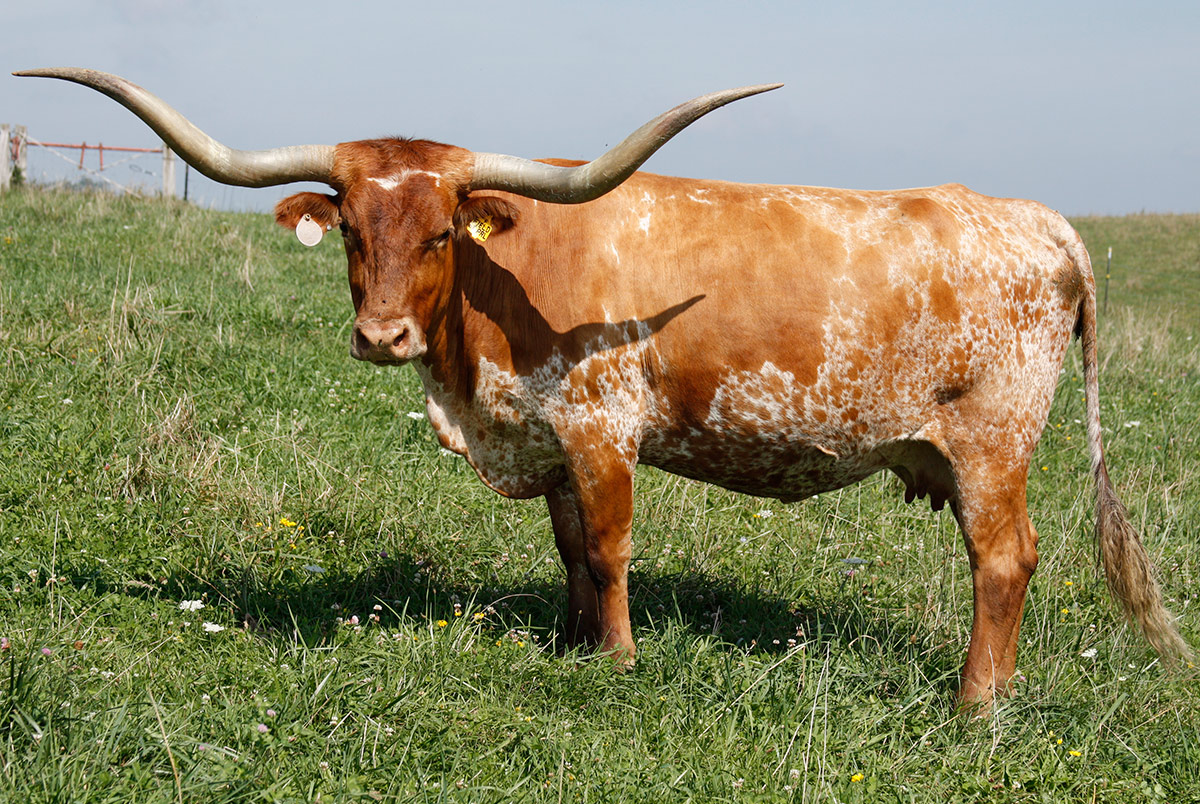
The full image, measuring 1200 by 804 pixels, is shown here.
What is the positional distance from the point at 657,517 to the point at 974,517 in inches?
81.5

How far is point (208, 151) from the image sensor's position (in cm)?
404

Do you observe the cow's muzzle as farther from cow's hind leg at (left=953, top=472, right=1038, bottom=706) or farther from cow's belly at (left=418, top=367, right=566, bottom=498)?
cow's hind leg at (left=953, top=472, right=1038, bottom=706)

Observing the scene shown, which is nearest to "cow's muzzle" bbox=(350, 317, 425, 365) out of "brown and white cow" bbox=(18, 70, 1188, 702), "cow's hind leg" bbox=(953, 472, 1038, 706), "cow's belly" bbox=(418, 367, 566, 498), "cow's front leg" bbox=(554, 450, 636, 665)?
"brown and white cow" bbox=(18, 70, 1188, 702)

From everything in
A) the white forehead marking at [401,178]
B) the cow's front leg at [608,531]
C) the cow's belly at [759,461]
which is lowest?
the cow's front leg at [608,531]

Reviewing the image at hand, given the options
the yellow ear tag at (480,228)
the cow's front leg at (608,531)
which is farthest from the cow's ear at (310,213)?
the cow's front leg at (608,531)

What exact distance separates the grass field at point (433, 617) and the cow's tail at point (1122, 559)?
6.6 inches

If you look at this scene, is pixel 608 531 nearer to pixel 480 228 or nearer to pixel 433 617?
pixel 433 617

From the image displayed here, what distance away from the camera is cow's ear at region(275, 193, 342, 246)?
4180 mm

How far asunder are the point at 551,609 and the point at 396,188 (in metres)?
2.35

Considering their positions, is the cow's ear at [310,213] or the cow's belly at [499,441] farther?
the cow's belly at [499,441]

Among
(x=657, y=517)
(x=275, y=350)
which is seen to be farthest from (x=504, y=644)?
(x=275, y=350)

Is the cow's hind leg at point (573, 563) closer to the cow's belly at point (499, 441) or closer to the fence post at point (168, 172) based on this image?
the cow's belly at point (499, 441)

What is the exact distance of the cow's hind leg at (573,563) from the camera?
4965 millimetres

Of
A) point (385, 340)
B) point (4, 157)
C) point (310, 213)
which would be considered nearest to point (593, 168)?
point (385, 340)
